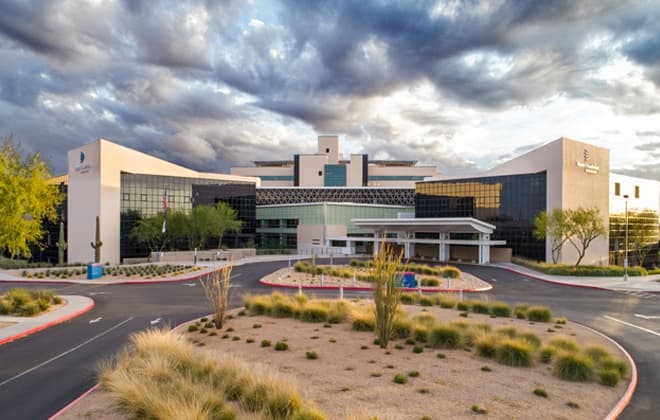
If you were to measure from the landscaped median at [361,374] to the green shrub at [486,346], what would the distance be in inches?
1.1

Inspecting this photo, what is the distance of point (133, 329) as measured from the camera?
16.5 metres

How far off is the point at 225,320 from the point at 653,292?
29.5 m

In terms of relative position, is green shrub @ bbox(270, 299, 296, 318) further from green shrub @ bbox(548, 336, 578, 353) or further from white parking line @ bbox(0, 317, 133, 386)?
green shrub @ bbox(548, 336, 578, 353)

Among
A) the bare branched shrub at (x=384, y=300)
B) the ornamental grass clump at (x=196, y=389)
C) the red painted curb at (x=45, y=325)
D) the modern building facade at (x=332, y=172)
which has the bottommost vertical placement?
the red painted curb at (x=45, y=325)

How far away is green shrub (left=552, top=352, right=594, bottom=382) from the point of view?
10172mm

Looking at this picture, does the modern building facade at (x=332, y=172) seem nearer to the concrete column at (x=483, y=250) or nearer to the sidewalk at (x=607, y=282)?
the concrete column at (x=483, y=250)

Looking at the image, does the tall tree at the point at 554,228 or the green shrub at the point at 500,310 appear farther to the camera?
the tall tree at the point at 554,228

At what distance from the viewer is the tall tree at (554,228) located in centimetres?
4203

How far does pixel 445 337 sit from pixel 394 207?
Result: 66.5 meters

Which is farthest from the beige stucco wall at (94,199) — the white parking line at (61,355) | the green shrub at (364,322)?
the green shrub at (364,322)

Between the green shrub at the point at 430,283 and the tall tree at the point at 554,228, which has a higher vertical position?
the tall tree at the point at 554,228

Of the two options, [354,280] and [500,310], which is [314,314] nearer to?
[500,310]

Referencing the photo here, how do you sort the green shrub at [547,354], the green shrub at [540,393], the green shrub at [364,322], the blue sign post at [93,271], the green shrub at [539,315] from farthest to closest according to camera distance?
the blue sign post at [93,271]
the green shrub at [539,315]
the green shrub at [364,322]
the green shrub at [547,354]
the green shrub at [540,393]

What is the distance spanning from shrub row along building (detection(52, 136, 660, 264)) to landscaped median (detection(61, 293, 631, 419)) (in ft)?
112
